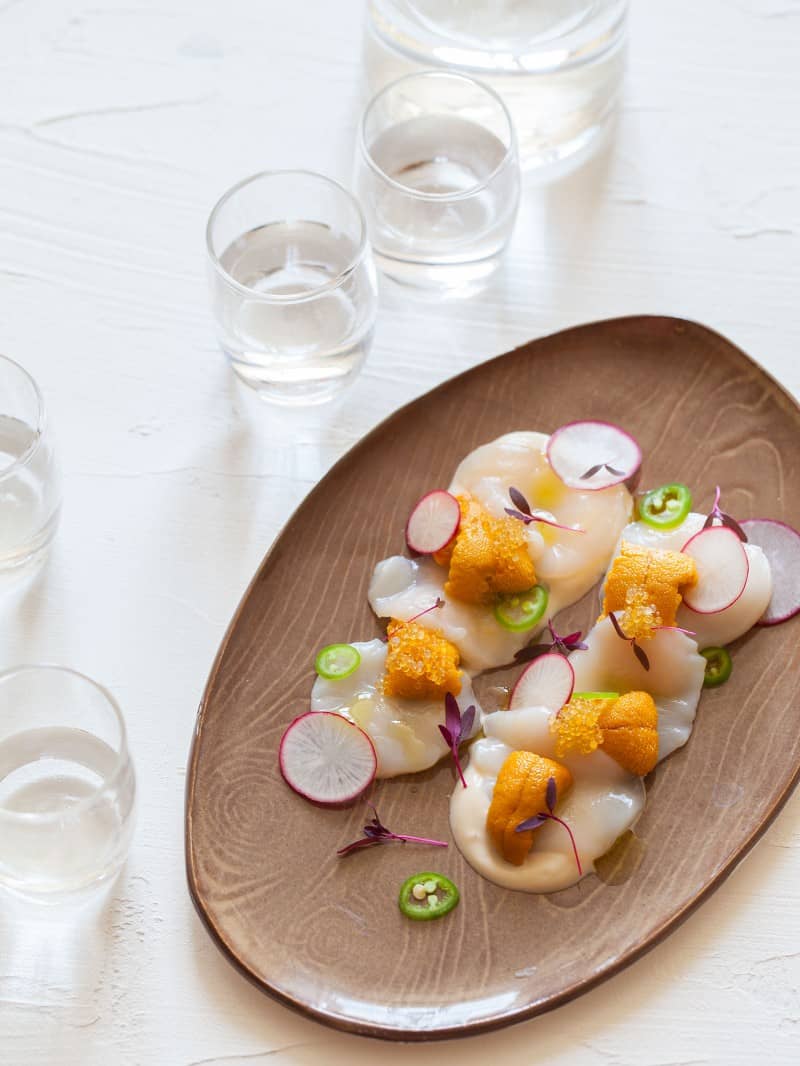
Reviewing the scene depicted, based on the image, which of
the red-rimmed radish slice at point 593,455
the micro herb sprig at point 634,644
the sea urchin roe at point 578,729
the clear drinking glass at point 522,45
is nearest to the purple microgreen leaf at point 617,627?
the micro herb sprig at point 634,644

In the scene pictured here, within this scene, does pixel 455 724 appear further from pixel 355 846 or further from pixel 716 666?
pixel 716 666

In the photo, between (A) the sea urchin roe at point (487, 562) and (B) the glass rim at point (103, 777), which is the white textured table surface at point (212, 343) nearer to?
(B) the glass rim at point (103, 777)

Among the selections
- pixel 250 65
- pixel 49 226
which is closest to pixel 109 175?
pixel 49 226

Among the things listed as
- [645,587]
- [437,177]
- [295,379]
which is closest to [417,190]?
[437,177]

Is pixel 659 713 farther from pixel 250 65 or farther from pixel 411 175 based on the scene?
pixel 250 65

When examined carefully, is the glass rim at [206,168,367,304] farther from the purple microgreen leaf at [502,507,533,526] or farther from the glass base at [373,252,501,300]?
the purple microgreen leaf at [502,507,533,526]

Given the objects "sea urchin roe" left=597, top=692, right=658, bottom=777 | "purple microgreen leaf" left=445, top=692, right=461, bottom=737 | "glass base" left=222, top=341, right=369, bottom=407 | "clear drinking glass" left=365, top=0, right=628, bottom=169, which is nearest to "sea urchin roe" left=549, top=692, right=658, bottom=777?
"sea urchin roe" left=597, top=692, right=658, bottom=777
